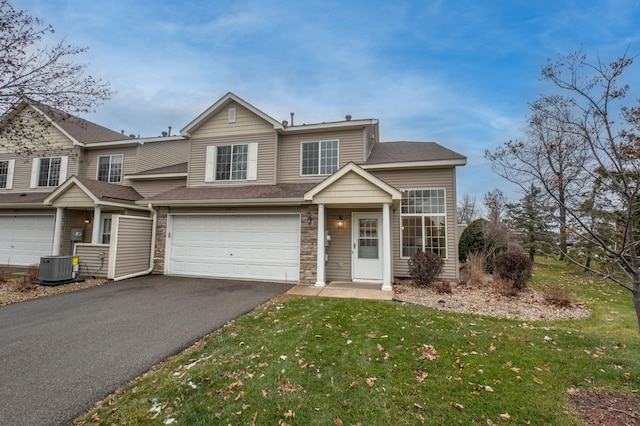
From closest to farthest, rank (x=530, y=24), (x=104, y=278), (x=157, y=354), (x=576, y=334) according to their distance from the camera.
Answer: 1. (x=157, y=354)
2. (x=576, y=334)
3. (x=530, y=24)
4. (x=104, y=278)

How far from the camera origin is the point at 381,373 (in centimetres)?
362

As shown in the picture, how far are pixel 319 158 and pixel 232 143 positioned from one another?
12.2ft

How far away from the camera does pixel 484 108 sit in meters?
11.5

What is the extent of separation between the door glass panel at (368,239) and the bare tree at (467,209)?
84.6ft

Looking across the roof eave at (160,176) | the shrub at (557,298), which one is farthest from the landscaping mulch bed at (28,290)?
the shrub at (557,298)

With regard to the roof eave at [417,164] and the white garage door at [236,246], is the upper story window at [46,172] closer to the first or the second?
the white garage door at [236,246]

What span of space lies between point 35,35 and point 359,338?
9.26 metres

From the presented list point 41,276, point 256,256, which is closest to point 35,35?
point 41,276

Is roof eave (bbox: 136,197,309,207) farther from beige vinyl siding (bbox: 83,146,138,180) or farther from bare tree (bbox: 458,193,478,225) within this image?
bare tree (bbox: 458,193,478,225)

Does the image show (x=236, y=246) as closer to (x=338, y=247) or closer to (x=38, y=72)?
(x=338, y=247)

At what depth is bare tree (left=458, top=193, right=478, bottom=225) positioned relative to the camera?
31.8 metres

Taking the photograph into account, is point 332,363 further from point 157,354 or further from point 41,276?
point 41,276

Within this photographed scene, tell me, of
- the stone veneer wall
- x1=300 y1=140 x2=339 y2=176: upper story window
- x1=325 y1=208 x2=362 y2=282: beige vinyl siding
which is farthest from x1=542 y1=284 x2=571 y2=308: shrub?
the stone veneer wall

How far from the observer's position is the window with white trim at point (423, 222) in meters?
10.4
